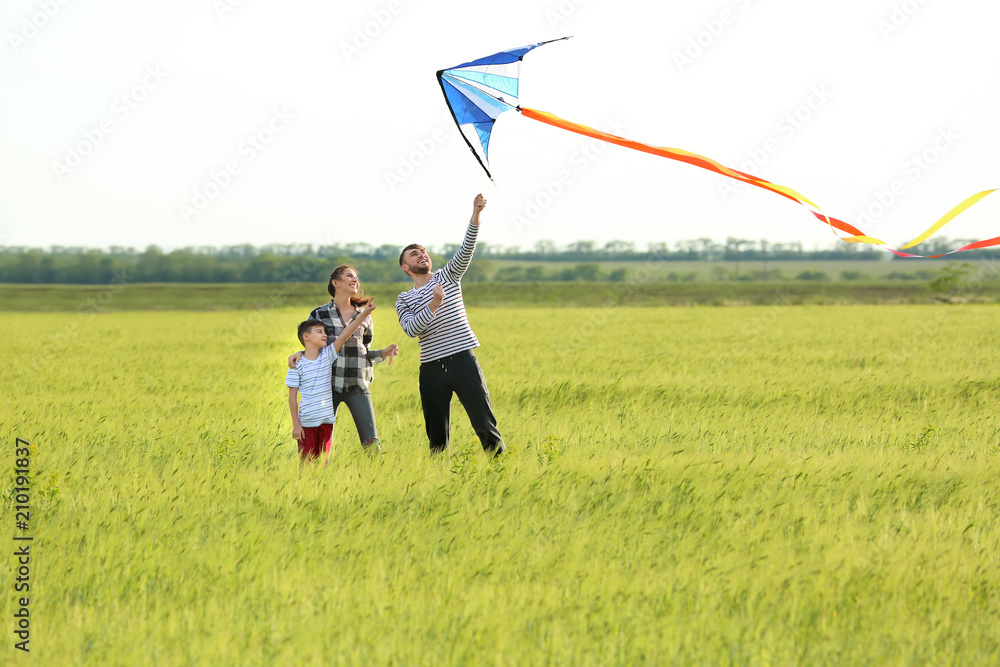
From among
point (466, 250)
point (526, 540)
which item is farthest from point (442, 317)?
point (526, 540)

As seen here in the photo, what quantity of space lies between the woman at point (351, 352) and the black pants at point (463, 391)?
15.3 inches

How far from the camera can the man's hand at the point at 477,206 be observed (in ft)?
19.4

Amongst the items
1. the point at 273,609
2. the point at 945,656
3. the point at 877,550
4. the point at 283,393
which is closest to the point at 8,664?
the point at 273,609

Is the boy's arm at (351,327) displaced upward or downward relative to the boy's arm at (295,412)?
upward

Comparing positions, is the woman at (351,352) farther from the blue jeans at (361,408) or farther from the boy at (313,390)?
the boy at (313,390)

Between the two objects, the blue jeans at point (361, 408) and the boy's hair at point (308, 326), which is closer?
the boy's hair at point (308, 326)

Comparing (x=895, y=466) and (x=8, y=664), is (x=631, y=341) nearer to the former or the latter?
(x=895, y=466)

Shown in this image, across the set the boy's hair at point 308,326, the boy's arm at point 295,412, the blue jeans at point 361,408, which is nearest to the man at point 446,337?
the blue jeans at point 361,408

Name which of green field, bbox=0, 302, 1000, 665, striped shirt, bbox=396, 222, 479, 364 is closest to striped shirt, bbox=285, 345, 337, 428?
green field, bbox=0, 302, 1000, 665

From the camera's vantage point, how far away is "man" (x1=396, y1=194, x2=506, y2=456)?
6172mm

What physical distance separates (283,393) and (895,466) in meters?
8.16

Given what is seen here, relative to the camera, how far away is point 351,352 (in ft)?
20.3

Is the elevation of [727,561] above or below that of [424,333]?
below

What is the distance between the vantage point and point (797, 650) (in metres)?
3.38
